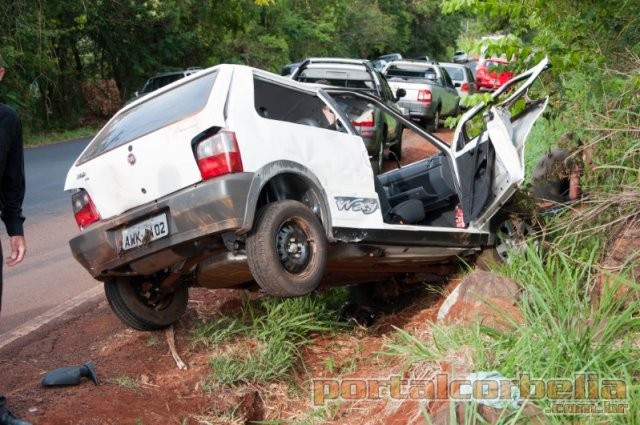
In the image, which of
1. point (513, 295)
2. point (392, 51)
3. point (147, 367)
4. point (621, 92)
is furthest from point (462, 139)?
point (392, 51)

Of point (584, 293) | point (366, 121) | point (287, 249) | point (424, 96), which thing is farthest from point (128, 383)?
A: point (424, 96)

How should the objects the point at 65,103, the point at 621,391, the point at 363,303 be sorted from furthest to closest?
the point at 65,103 → the point at 363,303 → the point at 621,391

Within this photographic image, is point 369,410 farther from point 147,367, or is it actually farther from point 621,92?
point 621,92

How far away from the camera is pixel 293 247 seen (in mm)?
4711

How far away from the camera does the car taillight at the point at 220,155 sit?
4496 mm

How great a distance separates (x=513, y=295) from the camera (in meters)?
4.94

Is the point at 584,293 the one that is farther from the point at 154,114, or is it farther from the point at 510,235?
the point at 154,114

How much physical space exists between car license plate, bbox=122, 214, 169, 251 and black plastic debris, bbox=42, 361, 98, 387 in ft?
2.88

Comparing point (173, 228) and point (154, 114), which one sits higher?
point (154, 114)

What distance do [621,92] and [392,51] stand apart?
1841 inches

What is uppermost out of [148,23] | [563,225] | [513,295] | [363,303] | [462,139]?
[148,23]

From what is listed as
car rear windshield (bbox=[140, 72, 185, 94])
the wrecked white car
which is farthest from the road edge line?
car rear windshield (bbox=[140, 72, 185, 94])

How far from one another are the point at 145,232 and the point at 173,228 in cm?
24

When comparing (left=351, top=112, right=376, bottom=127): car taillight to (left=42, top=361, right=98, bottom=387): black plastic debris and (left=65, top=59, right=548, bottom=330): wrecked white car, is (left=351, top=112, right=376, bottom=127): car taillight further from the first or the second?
(left=42, top=361, right=98, bottom=387): black plastic debris
